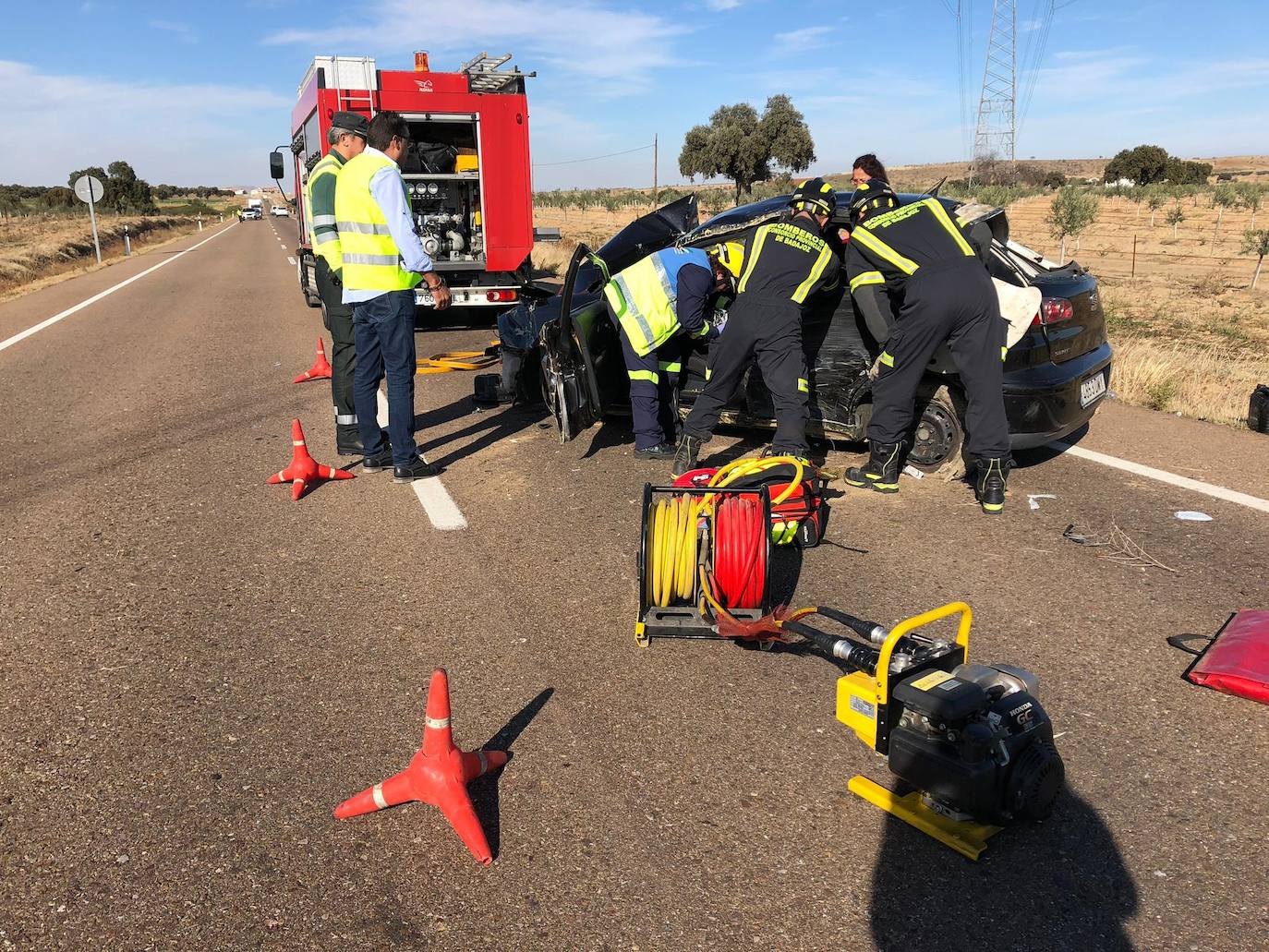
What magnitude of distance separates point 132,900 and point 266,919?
38 centimetres

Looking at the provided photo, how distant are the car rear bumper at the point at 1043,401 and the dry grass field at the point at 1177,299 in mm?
2534

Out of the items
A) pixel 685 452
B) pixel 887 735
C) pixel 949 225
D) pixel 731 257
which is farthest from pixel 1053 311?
pixel 887 735

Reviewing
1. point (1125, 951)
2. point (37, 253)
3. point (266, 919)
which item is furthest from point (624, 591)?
point (37, 253)

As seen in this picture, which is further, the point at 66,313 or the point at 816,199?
the point at 66,313

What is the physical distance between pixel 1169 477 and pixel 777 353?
2.61 meters

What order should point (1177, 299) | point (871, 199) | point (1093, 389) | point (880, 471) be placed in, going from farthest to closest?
point (1177, 299) → point (1093, 389) → point (880, 471) → point (871, 199)

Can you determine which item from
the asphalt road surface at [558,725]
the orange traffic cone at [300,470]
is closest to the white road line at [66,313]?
the asphalt road surface at [558,725]

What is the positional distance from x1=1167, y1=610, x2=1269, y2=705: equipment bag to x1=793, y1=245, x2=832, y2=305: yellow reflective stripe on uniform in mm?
2674

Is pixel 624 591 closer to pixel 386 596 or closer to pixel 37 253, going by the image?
pixel 386 596

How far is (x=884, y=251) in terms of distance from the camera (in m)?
5.16

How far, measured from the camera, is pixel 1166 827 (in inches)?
105

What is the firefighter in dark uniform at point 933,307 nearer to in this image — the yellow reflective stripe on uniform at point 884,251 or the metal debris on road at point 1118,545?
the yellow reflective stripe on uniform at point 884,251

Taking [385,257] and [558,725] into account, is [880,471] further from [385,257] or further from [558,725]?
[385,257]

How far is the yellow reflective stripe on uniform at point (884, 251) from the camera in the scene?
5.12m
